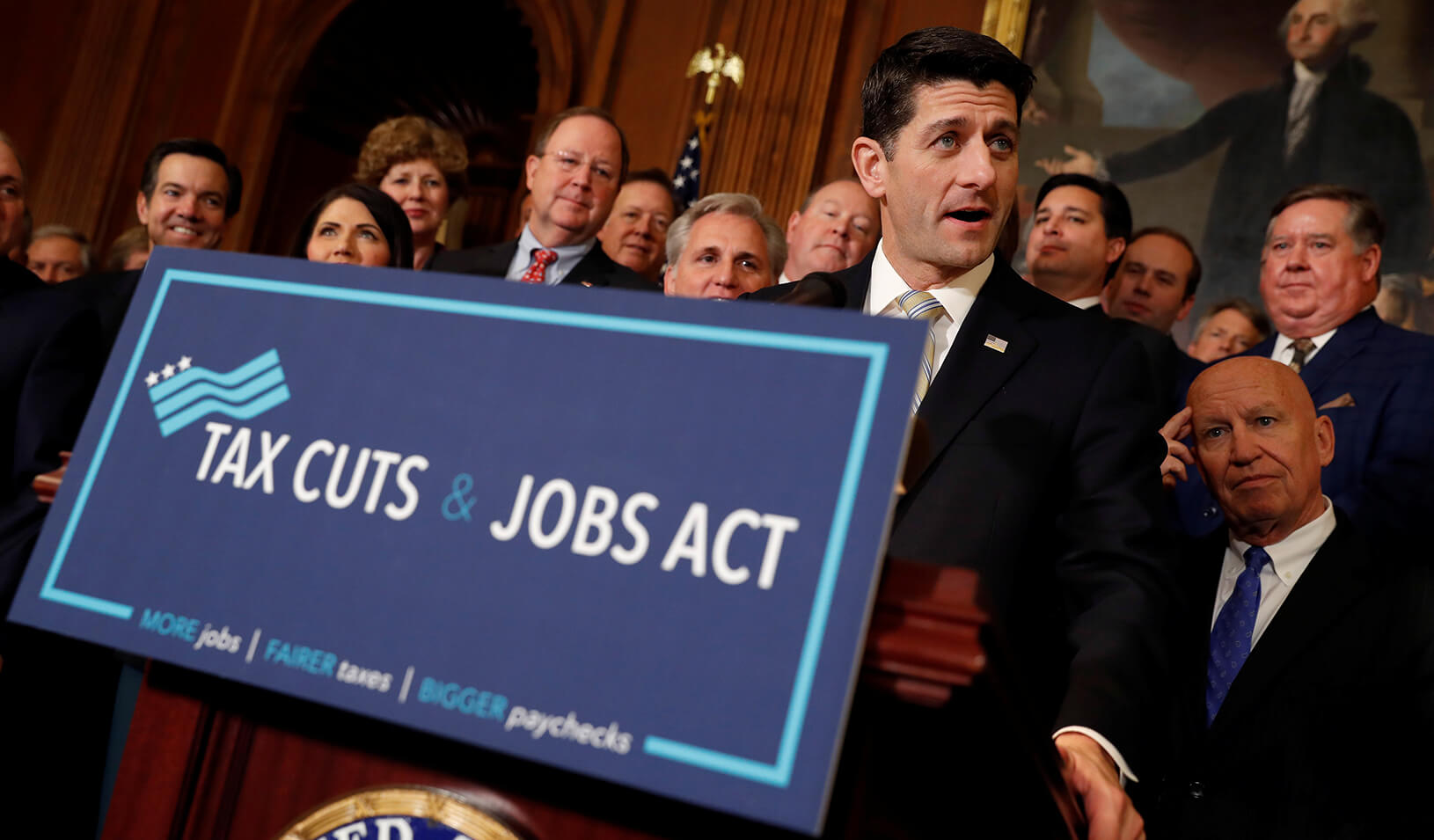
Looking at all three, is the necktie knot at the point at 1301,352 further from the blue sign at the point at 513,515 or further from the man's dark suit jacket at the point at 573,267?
the blue sign at the point at 513,515

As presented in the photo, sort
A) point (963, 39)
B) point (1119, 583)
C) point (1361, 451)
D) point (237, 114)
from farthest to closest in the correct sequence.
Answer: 1. point (237, 114)
2. point (1361, 451)
3. point (963, 39)
4. point (1119, 583)

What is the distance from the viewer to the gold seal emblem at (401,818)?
101cm

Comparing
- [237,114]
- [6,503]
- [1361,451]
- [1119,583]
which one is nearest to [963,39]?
[1119,583]

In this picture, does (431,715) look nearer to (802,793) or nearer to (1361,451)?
(802,793)

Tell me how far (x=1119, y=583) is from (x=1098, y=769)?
311 millimetres

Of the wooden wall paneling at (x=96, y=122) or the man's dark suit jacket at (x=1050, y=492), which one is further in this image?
the wooden wall paneling at (x=96, y=122)

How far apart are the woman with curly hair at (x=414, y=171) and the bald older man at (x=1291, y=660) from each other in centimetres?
243

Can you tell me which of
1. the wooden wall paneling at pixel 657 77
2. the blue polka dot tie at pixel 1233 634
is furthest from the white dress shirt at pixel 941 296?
the wooden wall paneling at pixel 657 77

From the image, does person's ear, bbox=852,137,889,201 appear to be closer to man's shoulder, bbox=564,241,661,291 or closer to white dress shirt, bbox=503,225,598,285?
man's shoulder, bbox=564,241,661,291

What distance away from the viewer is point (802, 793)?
31.9 inches

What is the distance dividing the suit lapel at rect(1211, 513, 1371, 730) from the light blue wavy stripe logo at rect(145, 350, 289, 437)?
1.96m

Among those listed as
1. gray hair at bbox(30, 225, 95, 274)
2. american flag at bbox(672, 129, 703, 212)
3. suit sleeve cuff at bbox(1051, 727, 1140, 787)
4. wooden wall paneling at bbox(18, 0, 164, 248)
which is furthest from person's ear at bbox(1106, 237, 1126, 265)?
wooden wall paneling at bbox(18, 0, 164, 248)

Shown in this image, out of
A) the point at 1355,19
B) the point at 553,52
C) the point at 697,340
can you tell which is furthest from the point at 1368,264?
the point at 553,52

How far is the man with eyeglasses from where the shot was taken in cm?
371
